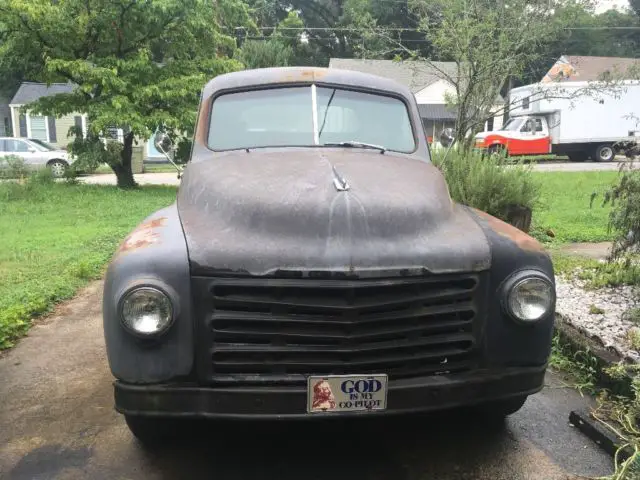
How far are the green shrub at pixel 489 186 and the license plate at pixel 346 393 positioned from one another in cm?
520

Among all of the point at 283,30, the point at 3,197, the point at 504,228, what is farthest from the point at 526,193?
the point at 283,30

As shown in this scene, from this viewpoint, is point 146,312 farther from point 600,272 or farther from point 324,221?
point 600,272

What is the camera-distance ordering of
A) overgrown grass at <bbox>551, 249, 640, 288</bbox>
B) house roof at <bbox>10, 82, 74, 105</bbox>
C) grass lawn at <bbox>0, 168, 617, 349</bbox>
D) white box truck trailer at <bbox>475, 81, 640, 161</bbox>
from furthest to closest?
house roof at <bbox>10, 82, 74, 105</bbox>, white box truck trailer at <bbox>475, 81, 640, 161</bbox>, grass lawn at <bbox>0, 168, 617, 349</bbox>, overgrown grass at <bbox>551, 249, 640, 288</bbox>

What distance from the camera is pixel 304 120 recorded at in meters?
4.10

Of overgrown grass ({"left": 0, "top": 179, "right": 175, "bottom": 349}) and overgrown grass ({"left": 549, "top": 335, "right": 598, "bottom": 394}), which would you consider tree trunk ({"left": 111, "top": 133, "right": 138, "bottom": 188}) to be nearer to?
overgrown grass ({"left": 0, "top": 179, "right": 175, "bottom": 349})

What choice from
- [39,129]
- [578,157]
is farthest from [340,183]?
[39,129]

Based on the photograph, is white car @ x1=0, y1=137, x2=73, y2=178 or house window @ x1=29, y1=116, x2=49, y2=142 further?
house window @ x1=29, y1=116, x2=49, y2=142

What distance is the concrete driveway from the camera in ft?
9.66

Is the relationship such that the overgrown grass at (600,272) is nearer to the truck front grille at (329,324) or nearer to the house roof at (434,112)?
the truck front grille at (329,324)

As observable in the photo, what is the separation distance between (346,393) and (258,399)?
38 cm

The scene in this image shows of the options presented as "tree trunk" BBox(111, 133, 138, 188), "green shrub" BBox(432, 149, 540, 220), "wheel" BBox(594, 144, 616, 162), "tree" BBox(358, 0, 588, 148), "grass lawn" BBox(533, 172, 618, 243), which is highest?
"tree" BBox(358, 0, 588, 148)

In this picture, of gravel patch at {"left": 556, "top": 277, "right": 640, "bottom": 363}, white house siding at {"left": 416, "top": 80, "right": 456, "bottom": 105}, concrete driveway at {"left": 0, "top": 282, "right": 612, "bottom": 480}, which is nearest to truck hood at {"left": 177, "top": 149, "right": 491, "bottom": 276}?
concrete driveway at {"left": 0, "top": 282, "right": 612, "bottom": 480}

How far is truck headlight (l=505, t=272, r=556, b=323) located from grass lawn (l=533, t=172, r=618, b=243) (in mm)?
2581

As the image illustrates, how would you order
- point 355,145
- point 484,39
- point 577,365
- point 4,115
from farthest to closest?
point 4,115
point 484,39
point 577,365
point 355,145
